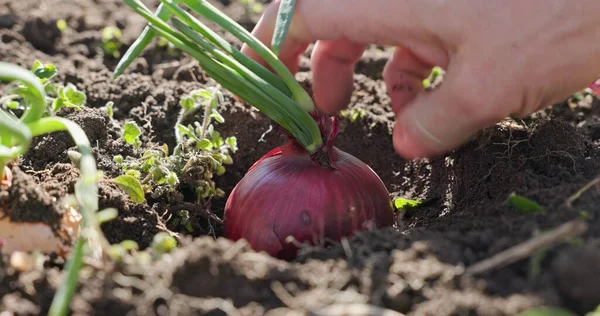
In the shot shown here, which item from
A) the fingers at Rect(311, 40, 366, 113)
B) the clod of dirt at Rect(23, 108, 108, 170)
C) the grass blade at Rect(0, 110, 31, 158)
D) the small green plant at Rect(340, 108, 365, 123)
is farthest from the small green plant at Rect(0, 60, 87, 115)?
the small green plant at Rect(340, 108, 365, 123)

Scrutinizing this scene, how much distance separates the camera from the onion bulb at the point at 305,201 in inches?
52.9

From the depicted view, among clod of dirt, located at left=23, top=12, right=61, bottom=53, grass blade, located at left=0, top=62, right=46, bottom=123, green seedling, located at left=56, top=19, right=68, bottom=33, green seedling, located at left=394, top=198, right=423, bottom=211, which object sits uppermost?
green seedling, located at left=394, top=198, right=423, bottom=211

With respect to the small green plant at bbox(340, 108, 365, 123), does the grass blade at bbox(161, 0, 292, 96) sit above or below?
above

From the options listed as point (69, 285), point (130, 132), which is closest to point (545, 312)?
point (69, 285)

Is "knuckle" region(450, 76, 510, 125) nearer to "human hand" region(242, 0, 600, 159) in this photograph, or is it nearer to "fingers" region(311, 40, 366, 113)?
"human hand" region(242, 0, 600, 159)

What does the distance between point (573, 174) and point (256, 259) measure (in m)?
0.76

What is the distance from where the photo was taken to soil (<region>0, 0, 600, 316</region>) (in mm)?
948

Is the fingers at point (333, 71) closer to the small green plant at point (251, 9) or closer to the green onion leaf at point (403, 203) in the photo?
the green onion leaf at point (403, 203)

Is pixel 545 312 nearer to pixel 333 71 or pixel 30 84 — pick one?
pixel 30 84

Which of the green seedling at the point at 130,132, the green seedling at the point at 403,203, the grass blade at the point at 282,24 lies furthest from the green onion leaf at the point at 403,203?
the green seedling at the point at 130,132

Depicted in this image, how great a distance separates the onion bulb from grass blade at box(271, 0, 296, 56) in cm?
20

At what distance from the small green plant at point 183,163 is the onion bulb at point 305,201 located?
0.53 feet

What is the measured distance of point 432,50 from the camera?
1.46m

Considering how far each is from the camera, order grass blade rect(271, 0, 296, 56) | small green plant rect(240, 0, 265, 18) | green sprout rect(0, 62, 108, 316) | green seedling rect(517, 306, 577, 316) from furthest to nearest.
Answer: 1. small green plant rect(240, 0, 265, 18)
2. grass blade rect(271, 0, 296, 56)
3. green sprout rect(0, 62, 108, 316)
4. green seedling rect(517, 306, 577, 316)
